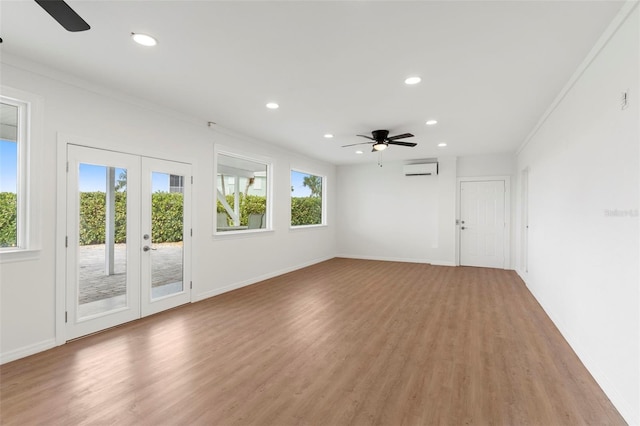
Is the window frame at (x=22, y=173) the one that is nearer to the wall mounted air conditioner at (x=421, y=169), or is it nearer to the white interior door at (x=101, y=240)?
the white interior door at (x=101, y=240)

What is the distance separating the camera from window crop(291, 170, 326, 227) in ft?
24.1

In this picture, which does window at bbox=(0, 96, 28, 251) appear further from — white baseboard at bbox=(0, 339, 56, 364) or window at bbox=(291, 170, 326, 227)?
window at bbox=(291, 170, 326, 227)

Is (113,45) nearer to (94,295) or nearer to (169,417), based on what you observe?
(94,295)

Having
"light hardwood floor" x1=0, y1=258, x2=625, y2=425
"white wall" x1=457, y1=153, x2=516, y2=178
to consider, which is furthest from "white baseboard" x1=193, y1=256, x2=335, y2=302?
"white wall" x1=457, y1=153, x2=516, y2=178

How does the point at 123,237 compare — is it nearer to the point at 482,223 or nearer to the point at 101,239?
the point at 101,239

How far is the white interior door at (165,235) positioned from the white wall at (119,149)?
0.50ft

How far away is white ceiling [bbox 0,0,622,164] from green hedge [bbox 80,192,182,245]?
4.04 ft

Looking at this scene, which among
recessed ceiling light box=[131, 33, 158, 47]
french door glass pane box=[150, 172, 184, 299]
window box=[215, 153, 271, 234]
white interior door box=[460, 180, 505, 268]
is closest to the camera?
recessed ceiling light box=[131, 33, 158, 47]

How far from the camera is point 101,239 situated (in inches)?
137

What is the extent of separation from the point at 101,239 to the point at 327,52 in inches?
123

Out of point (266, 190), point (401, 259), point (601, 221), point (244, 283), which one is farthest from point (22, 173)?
point (401, 259)

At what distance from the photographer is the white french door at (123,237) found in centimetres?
327

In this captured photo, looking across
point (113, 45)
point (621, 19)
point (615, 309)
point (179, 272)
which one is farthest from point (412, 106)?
point (179, 272)

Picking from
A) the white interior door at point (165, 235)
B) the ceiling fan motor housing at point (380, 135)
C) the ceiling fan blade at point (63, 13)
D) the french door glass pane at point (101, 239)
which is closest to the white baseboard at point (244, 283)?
the white interior door at point (165, 235)
